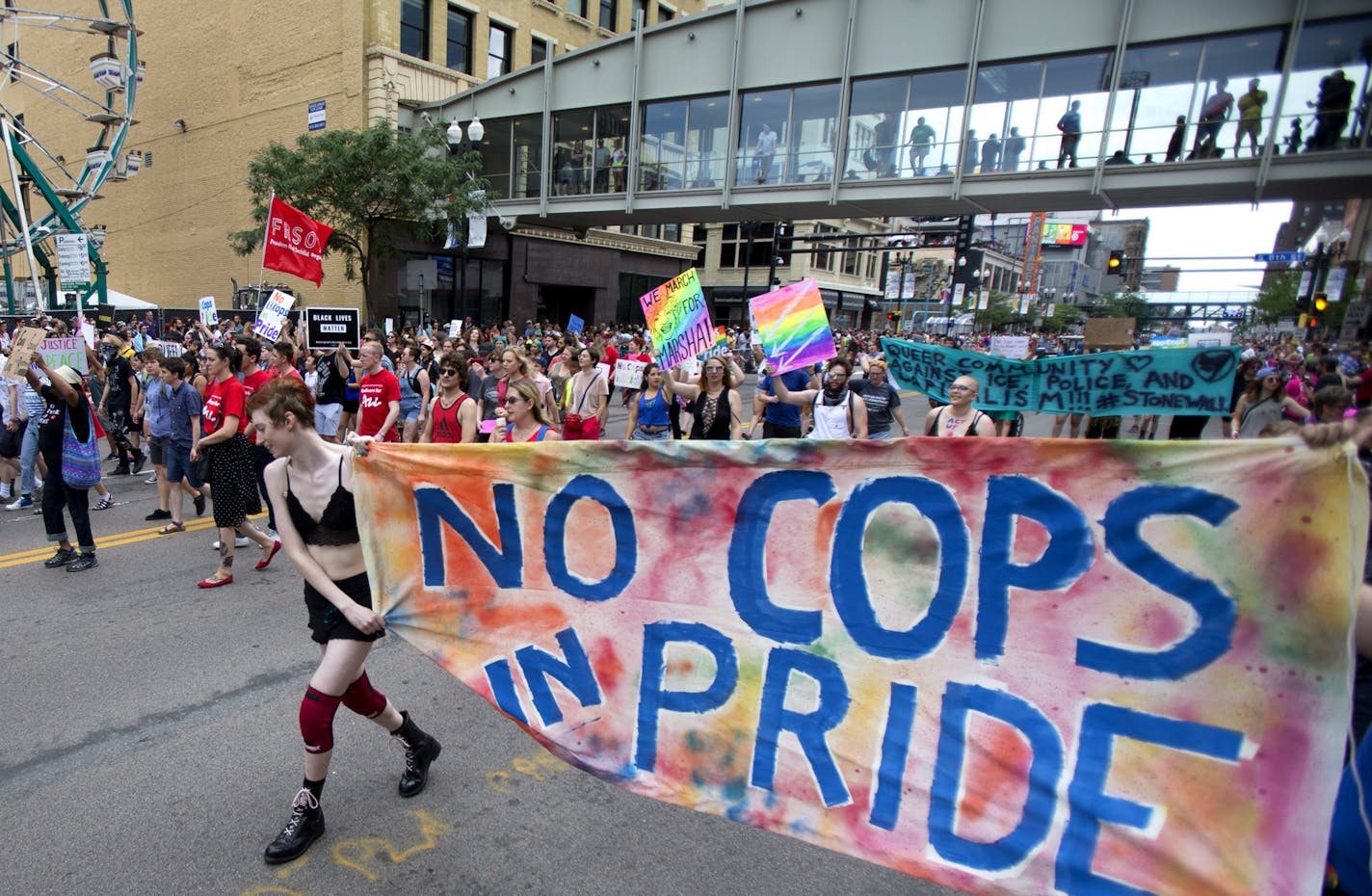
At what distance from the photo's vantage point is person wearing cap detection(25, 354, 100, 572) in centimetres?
587

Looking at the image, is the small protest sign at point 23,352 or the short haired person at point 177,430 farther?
the short haired person at point 177,430

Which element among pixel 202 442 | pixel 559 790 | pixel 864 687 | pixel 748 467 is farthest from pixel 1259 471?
pixel 202 442

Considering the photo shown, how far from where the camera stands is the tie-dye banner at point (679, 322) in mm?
7539

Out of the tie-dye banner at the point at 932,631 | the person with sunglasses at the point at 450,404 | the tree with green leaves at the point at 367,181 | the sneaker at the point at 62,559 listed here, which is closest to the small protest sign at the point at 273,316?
the sneaker at the point at 62,559

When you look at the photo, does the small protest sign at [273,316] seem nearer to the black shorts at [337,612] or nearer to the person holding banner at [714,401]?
the person holding banner at [714,401]

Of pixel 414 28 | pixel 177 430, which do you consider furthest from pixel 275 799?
pixel 414 28

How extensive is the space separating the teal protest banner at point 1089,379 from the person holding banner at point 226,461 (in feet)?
17.2

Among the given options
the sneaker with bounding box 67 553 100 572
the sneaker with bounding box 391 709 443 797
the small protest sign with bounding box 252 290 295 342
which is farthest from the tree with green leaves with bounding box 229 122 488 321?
the sneaker with bounding box 391 709 443 797

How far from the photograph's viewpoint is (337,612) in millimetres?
2961

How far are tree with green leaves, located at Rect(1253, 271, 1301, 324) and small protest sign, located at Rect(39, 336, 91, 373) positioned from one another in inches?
2772

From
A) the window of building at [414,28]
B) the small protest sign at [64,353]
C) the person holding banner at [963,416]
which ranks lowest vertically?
the small protest sign at [64,353]

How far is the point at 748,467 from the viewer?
240 cm

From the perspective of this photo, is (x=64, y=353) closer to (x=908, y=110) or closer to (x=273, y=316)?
(x=273, y=316)

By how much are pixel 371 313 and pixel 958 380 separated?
22.6 metres
